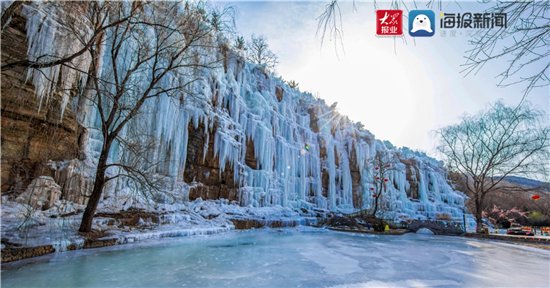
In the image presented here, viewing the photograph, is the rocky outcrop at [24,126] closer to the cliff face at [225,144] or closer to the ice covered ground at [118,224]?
the cliff face at [225,144]

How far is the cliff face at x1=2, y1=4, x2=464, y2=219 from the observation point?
6.84 metres

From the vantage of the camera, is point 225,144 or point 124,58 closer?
point 124,58

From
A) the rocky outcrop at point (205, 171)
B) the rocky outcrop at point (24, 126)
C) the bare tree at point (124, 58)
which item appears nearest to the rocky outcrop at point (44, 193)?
the rocky outcrop at point (24, 126)

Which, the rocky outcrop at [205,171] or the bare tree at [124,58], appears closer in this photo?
the bare tree at [124,58]

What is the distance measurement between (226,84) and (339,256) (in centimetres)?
1235

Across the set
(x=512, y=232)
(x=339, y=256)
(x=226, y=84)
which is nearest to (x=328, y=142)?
(x=226, y=84)

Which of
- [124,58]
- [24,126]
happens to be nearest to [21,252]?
[24,126]

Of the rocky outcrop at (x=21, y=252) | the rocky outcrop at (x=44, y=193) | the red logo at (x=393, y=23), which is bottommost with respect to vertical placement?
the rocky outcrop at (x=21, y=252)

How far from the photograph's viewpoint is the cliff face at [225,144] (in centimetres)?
684

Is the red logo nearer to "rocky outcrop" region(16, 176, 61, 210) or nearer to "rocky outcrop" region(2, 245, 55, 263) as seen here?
"rocky outcrop" region(2, 245, 55, 263)

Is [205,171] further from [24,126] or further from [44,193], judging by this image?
[24,126]

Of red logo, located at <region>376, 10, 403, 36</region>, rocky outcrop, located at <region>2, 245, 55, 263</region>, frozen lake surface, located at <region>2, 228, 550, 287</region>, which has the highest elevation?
red logo, located at <region>376, 10, 403, 36</region>

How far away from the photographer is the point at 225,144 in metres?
14.4

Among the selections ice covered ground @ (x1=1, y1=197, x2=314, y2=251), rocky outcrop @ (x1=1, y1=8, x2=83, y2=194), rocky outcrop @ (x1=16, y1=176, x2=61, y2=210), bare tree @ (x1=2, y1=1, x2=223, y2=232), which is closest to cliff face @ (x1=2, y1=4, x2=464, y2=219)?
rocky outcrop @ (x1=1, y1=8, x2=83, y2=194)
